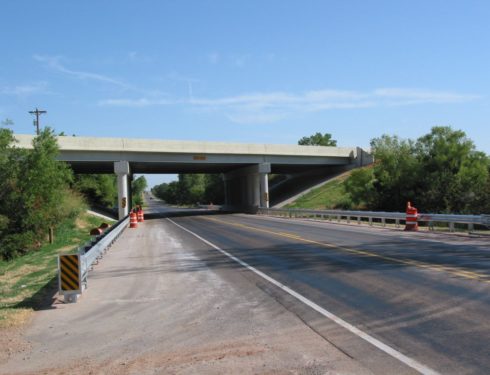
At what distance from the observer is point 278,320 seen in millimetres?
7488

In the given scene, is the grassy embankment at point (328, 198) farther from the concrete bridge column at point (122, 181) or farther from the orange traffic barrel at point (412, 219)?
the orange traffic barrel at point (412, 219)

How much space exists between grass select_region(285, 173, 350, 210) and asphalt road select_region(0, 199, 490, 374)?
128 ft

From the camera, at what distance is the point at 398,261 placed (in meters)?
12.9

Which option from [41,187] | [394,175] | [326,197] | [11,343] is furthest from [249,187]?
[11,343]

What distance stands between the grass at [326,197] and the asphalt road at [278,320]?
39.2 metres

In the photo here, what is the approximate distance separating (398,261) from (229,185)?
199 ft

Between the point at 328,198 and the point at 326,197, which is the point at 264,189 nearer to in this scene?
the point at 326,197

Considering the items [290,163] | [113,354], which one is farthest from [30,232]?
[290,163]

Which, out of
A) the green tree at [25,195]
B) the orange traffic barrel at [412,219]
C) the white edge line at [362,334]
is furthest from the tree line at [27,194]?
the white edge line at [362,334]

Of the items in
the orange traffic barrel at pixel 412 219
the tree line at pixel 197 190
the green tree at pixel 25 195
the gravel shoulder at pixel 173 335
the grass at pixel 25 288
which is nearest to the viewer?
the gravel shoulder at pixel 173 335

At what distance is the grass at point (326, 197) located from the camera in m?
53.0

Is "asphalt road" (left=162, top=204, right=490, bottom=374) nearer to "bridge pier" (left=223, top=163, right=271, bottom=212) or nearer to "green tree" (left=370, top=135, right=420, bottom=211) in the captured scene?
"green tree" (left=370, top=135, right=420, bottom=211)

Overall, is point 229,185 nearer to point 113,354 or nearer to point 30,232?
point 30,232

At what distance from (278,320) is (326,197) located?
48954mm
